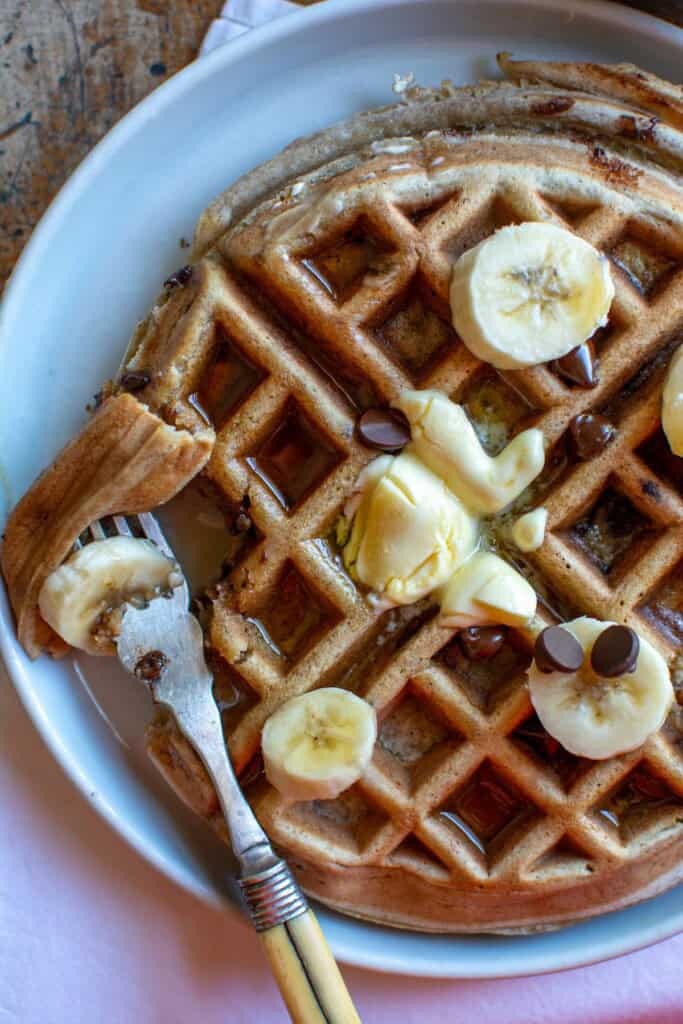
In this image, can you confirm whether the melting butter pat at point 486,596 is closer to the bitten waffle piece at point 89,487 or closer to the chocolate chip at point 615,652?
the chocolate chip at point 615,652

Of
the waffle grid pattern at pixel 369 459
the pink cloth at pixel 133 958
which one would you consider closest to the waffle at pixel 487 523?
the waffle grid pattern at pixel 369 459

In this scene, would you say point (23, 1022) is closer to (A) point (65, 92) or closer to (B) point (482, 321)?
(B) point (482, 321)

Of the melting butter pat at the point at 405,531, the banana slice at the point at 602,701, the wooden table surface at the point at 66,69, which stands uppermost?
the wooden table surface at the point at 66,69

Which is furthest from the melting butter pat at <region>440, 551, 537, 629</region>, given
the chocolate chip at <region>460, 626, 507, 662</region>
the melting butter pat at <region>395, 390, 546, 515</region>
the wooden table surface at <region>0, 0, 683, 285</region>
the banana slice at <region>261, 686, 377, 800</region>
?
the wooden table surface at <region>0, 0, 683, 285</region>

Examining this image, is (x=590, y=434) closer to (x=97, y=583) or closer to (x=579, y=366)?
→ (x=579, y=366)

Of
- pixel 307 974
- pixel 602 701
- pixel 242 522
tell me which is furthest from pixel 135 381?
pixel 307 974

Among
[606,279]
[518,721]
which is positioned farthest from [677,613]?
[606,279]

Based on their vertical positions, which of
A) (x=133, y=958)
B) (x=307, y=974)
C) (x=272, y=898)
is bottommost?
(x=133, y=958)
